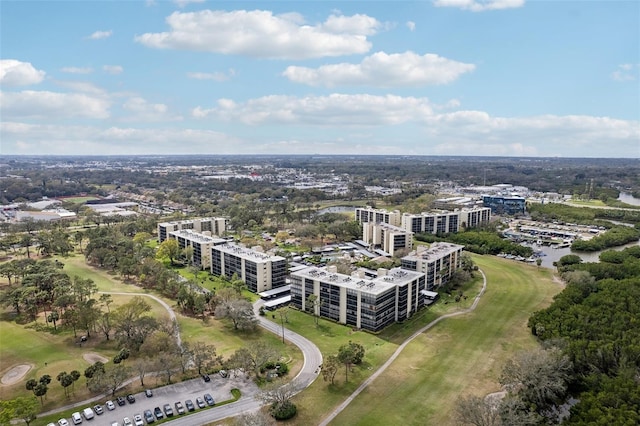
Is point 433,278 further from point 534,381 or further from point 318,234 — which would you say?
point 318,234

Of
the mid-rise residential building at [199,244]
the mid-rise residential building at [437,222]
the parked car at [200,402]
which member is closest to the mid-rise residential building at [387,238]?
the mid-rise residential building at [437,222]

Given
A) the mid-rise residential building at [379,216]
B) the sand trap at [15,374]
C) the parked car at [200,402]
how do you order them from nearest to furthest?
1. the parked car at [200,402]
2. the sand trap at [15,374]
3. the mid-rise residential building at [379,216]

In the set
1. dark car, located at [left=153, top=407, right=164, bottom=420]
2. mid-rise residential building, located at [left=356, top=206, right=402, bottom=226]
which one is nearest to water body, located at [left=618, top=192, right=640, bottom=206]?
mid-rise residential building, located at [left=356, top=206, right=402, bottom=226]

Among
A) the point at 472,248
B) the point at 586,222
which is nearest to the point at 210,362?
the point at 472,248

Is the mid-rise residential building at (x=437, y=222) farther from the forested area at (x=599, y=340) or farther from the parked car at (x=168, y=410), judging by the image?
the parked car at (x=168, y=410)

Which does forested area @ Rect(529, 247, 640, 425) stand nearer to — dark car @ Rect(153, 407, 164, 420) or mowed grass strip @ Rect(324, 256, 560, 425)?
mowed grass strip @ Rect(324, 256, 560, 425)

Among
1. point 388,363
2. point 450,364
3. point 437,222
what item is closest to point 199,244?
point 388,363
